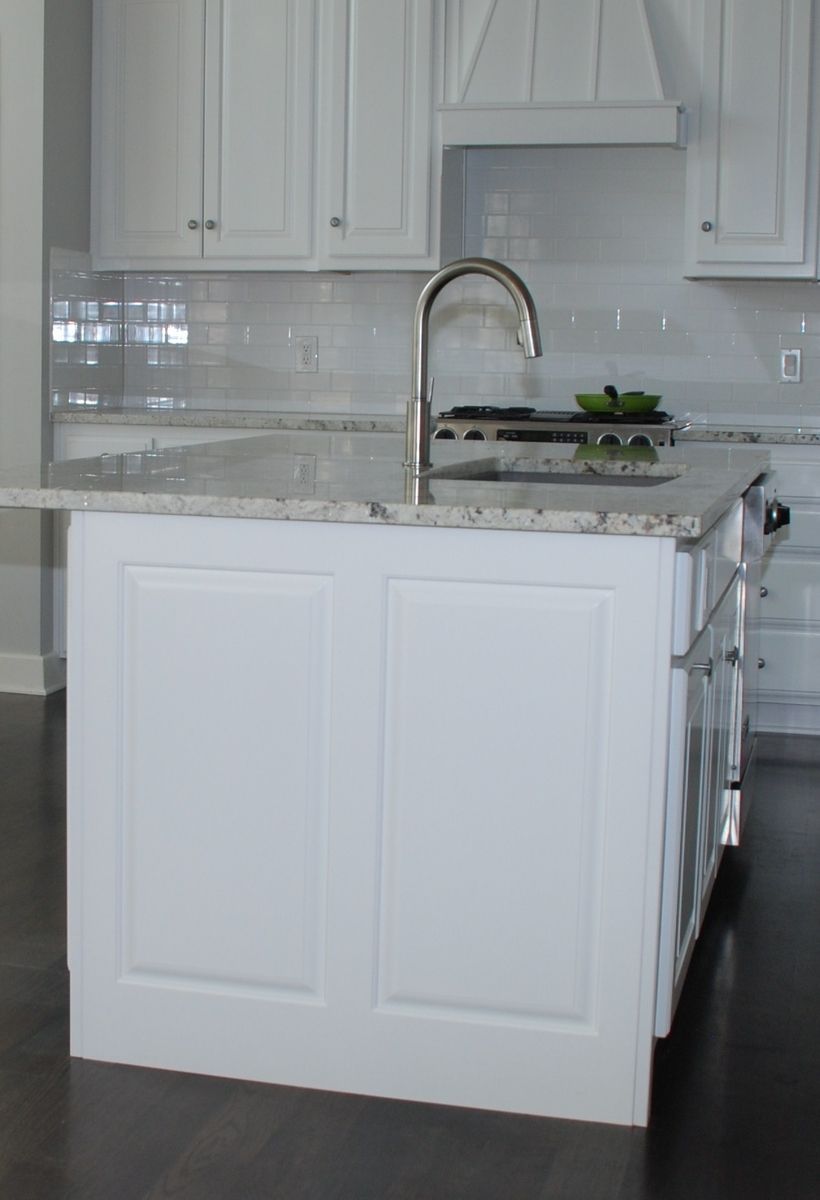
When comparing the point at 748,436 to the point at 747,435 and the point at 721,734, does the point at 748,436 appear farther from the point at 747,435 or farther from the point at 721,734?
the point at 721,734

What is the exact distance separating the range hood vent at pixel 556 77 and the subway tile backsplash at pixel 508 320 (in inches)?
18.3

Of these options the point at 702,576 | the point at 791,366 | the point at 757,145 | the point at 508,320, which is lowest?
the point at 702,576

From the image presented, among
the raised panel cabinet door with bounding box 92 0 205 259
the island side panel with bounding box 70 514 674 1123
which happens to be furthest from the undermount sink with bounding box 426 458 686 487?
the raised panel cabinet door with bounding box 92 0 205 259

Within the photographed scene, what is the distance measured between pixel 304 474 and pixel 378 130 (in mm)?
2680

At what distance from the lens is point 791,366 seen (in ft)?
15.9

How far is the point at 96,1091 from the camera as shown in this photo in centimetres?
205

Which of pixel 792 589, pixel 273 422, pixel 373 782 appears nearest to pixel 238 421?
pixel 273 422

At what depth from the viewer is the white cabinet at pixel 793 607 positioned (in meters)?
4.31

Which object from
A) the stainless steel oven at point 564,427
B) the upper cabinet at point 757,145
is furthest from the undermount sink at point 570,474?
the upper cabinet at point 757,145

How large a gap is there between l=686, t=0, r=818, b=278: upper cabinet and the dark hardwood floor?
2.61 meters

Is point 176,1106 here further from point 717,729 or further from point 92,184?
point 92,184

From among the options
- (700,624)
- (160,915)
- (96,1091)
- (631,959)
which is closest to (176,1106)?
(96,1091)

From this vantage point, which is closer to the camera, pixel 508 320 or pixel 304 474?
pixel 304 474

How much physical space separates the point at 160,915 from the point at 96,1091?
257 millimetres
